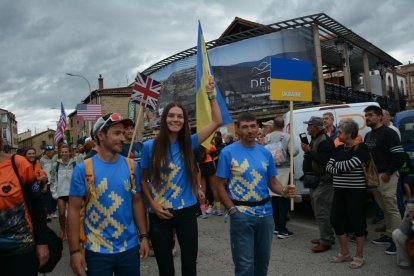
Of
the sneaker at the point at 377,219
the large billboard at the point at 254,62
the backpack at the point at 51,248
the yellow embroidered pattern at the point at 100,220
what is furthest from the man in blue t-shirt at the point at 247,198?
the large billboard at the point at 254,62

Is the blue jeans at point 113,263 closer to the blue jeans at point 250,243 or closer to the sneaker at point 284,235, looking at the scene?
the blue jeans at point 250,243

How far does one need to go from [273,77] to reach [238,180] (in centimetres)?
201

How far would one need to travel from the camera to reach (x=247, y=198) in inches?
136

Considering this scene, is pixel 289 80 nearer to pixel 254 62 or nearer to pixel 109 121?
pixel 109 121

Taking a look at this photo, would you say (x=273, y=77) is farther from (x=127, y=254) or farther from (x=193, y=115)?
(x=193, y=115)

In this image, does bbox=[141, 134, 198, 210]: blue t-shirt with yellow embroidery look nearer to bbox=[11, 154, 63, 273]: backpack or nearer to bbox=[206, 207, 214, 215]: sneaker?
bbox=[11, 154, 63, 273]: backpack

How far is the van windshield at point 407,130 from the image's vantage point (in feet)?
28.3

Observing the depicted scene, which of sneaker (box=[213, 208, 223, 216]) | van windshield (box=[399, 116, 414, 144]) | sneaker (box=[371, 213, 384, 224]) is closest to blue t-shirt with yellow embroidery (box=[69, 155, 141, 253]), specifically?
sneaker (box=[371, 213, 384, 224])

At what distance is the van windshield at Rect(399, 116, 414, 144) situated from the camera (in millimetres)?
8635

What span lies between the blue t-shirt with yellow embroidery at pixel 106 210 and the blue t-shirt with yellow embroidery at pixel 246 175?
113 cm

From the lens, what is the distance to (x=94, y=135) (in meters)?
2.88

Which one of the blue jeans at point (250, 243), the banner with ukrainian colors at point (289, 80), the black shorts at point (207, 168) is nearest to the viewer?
the blue jeans at point (250, 243)

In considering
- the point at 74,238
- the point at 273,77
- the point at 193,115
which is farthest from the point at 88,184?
the point at 193,115

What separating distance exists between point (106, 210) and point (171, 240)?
2.51 feet
